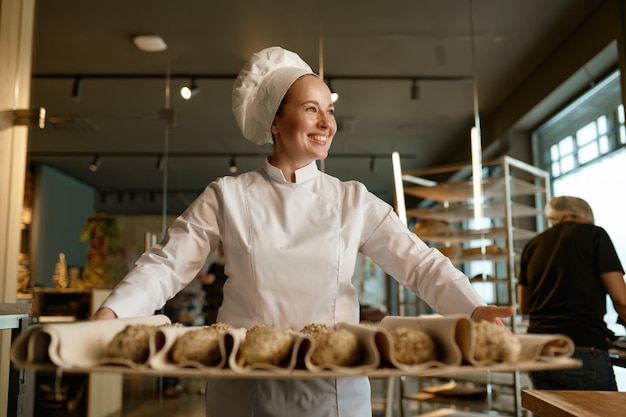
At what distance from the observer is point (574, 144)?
13.9ft

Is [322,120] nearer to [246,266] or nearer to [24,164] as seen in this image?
[246,266]

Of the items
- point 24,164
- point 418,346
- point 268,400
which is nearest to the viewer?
point 418,346

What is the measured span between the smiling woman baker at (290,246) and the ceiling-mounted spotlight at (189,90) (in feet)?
7.57

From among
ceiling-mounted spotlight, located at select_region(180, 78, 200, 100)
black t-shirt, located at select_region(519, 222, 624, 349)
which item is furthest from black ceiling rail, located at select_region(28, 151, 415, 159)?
black t-shirt, located at select_region(519, 222, 624, 349)

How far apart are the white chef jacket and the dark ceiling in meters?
2.10

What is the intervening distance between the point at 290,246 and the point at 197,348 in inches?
22.9

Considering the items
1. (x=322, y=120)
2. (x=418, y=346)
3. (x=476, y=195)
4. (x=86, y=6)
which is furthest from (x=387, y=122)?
(x=418, y=346)

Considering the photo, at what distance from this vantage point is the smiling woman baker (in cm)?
135

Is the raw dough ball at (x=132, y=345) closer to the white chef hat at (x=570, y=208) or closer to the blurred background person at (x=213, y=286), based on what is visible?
the blurred background person at (x=213, y=286)

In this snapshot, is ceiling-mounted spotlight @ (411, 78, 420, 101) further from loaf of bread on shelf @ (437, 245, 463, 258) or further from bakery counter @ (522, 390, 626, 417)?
bakery counter @ (522, 390, 626, 417)

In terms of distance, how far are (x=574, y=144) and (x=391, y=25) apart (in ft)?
4.95

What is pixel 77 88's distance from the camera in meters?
3.79

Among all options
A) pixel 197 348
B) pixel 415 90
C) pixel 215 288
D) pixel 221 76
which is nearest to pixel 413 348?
pixel 197 348

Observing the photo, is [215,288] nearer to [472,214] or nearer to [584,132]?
[472,214]
